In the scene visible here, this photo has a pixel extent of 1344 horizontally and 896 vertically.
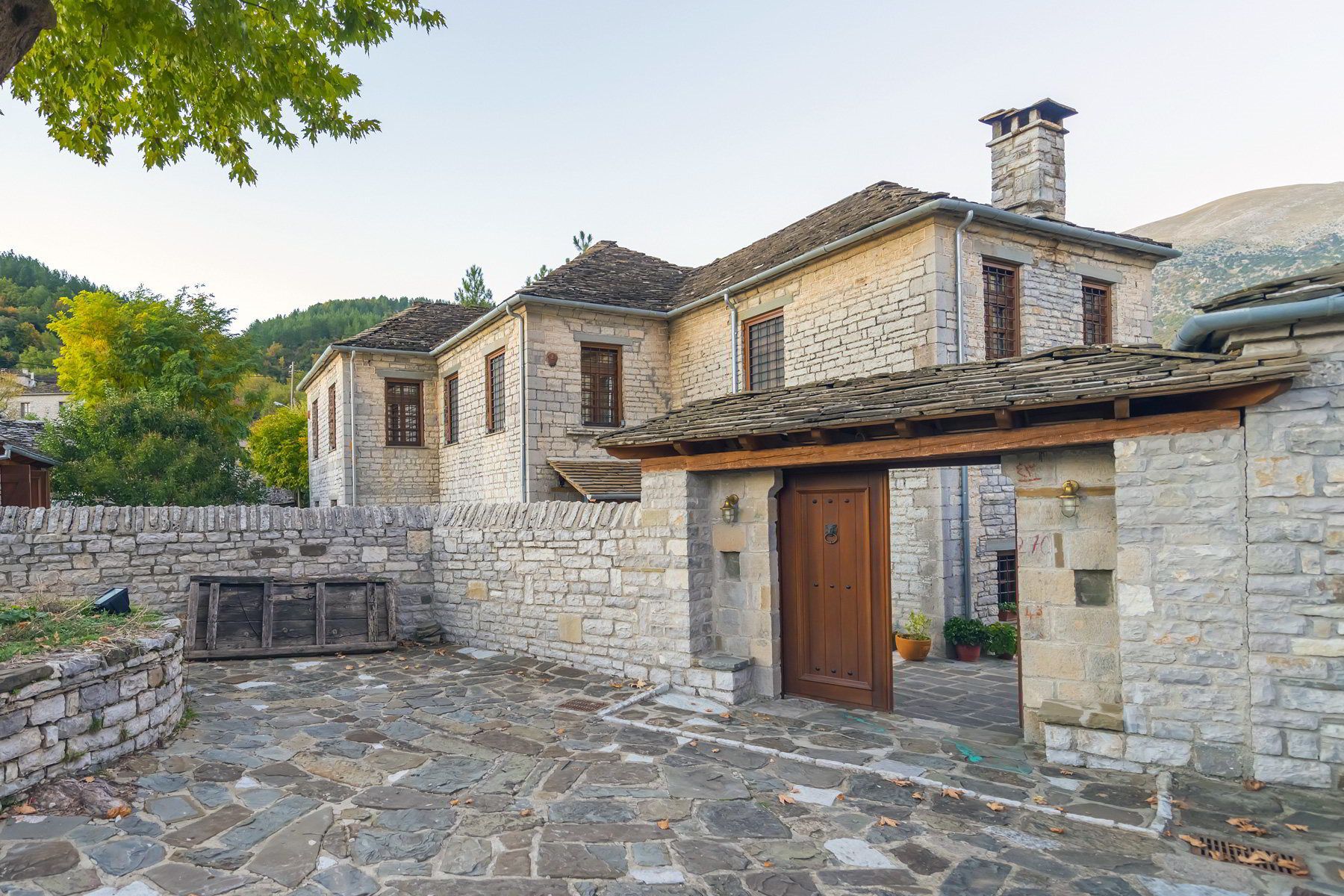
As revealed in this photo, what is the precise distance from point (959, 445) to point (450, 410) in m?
14.5

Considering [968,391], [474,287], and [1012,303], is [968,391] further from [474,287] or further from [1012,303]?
[474,287]

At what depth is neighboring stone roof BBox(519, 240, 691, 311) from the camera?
1416 cm

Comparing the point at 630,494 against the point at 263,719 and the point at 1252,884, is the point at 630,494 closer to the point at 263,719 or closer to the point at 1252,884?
the point at 263,719

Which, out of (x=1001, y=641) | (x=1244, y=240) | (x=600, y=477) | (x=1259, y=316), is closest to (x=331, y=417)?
(x=600, y=477)

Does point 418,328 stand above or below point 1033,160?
below

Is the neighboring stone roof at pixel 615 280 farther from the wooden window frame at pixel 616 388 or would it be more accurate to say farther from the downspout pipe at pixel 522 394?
the wooden window frame at pixel 616 388

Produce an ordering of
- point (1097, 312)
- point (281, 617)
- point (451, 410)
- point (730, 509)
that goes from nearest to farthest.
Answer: point (730, 509) → point (281, 617) → point (1097, 312) → point (451, 410)

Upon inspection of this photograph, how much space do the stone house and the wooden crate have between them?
4.47 m

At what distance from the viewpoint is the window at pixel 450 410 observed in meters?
17.8

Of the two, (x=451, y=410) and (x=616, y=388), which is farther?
(x=451, y=410)

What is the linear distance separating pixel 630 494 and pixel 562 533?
4.64 metres

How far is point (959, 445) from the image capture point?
5.68m

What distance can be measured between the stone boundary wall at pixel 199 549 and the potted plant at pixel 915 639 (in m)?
6.24

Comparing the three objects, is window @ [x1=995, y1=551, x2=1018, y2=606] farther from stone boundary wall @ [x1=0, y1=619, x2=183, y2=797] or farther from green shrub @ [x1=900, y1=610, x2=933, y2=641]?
stone boundary wall @ [x1=0, y1=619, x2=183, y2=797]
